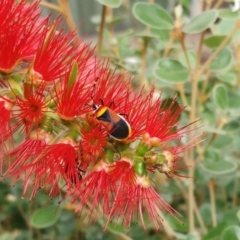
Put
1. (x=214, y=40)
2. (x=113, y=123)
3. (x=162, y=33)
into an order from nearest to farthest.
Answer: (x=113, y=123), (x=214, y=40), (x=162, y=33)

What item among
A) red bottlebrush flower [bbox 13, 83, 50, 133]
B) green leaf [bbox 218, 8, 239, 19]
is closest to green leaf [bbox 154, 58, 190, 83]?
green leaf [bbox 218, 8, 239, 19]

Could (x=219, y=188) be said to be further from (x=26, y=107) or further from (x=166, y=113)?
(x=26, y=107)

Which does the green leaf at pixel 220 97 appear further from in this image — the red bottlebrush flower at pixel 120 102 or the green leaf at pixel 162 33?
the red bottlebrush flower at pixel 120 102

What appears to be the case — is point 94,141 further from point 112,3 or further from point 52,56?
point 112,3

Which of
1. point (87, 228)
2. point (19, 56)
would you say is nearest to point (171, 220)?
point (87, 228)

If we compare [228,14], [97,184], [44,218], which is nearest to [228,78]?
[228,14]
